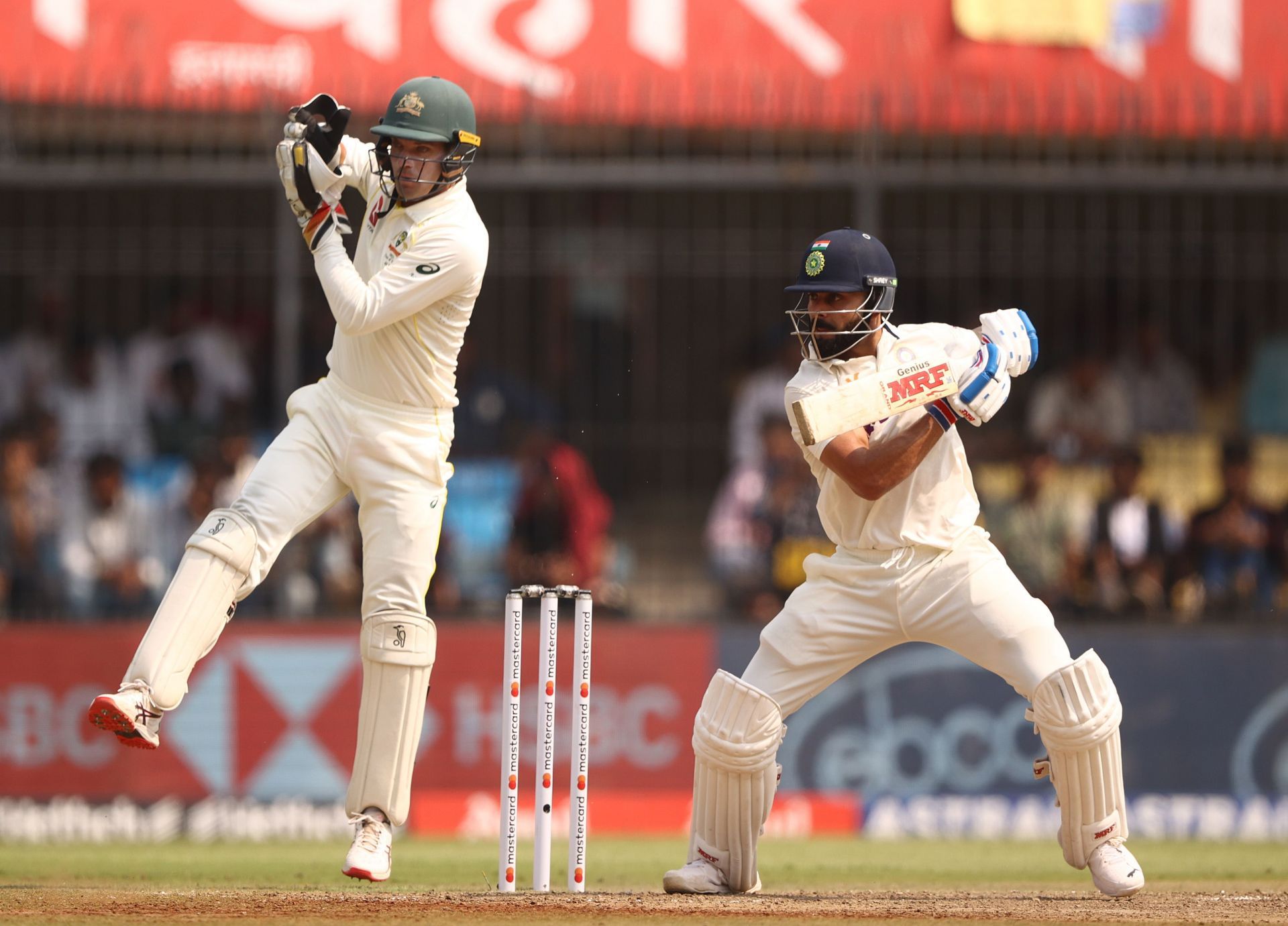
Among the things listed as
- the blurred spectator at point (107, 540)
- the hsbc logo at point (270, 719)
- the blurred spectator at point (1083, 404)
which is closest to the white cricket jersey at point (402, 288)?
the hsbc logo at point (270, 719)

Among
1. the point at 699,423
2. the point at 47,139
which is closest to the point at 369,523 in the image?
the point at 699,423

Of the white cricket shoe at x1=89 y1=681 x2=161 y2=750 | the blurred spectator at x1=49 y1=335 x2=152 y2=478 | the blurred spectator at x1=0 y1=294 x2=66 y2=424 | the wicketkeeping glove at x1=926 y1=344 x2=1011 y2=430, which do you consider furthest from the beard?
the blurred spectator at x1=0 y1=294 x2=66 y2=424

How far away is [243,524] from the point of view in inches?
257

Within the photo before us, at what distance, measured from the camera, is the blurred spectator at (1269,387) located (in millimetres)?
12227

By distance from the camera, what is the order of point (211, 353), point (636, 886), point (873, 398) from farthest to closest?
point (211, 353), point (636, 886), point (873, 398)

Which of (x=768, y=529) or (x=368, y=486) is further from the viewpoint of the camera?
(x=768, y=529)

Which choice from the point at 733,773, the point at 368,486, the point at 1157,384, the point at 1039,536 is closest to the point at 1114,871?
the point at 733,773

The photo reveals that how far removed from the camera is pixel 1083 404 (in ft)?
39.2

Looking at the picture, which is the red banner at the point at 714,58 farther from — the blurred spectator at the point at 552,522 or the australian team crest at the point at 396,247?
the australian team crest at the point at 396,247

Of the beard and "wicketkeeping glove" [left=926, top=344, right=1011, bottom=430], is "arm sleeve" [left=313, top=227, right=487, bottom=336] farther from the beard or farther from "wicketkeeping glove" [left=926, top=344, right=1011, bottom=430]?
"wicketkeeping glove" [left=926, top=344, right=1011, bottom=430]

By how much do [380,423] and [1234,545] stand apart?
6104mm

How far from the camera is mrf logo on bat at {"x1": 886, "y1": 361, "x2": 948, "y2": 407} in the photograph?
626 cm

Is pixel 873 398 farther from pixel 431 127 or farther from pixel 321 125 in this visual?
pixel 321 125

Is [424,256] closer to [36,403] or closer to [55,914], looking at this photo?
[55,914]
